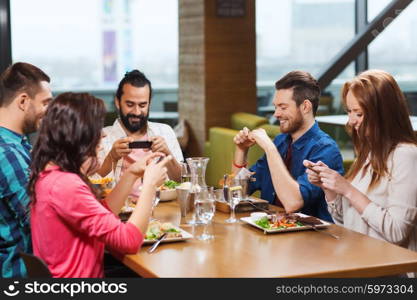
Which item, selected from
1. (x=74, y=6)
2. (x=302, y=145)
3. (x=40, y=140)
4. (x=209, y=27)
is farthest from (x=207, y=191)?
(x=74, y=6)

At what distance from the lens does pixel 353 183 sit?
3084 mm

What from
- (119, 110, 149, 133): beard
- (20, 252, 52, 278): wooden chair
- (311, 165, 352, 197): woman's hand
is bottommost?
(20, 252, 52, 278): wooden chair

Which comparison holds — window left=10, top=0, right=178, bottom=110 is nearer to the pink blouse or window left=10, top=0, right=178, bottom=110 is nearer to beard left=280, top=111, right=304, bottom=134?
beard left=280, top=111, right=304, bottom=134

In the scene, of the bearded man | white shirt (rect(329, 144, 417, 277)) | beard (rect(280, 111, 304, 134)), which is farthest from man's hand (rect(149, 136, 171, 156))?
white shirt (rect(329, 144, 417, 277))

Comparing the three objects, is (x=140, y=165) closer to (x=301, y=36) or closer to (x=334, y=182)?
(x=334, y=182)

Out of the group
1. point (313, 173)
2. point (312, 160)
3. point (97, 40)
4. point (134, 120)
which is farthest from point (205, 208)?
point (97, 40)

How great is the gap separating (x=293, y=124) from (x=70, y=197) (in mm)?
1511

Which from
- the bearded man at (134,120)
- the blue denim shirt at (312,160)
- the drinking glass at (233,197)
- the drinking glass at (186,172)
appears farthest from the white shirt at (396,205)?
the bearded man at (134,120)

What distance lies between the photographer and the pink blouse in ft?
7.62

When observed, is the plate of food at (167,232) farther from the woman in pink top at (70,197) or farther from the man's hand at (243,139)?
the man's hand at (243,139)

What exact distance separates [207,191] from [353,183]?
736mm

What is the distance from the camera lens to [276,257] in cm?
240

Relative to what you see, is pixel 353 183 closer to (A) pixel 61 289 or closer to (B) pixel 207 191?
(B) pixel 207 191

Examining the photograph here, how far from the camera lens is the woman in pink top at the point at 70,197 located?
7.67 ft
